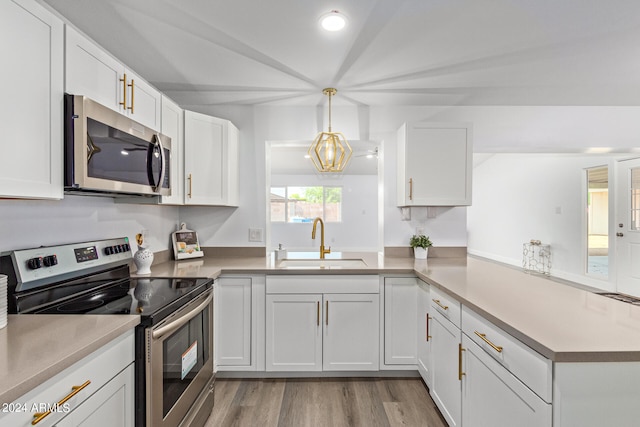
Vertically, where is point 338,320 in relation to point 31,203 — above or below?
below

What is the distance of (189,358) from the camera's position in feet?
5.28

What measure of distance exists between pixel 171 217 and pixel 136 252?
705 millimetres

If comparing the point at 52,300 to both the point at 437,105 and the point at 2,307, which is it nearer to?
the point at 2,307

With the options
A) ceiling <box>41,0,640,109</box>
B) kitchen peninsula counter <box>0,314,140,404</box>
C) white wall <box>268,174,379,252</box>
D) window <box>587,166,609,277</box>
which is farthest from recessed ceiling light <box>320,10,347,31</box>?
white wall <box>268,174,379,252</box>

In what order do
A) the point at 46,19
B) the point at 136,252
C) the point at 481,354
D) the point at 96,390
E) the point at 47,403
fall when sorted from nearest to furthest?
the point at 47,403 → the point at 96,390 → the point at 46,19 → the point at 481,354 → the point at 136,252

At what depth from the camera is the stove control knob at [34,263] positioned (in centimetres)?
133

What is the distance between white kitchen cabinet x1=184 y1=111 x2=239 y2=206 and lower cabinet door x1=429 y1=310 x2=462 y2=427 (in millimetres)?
1867

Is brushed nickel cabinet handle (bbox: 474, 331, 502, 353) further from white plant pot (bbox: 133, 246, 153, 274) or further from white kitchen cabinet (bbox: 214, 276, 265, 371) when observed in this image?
white plant pot (bbox: 133, 246, 153, 274)

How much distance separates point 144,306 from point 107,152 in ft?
2.36

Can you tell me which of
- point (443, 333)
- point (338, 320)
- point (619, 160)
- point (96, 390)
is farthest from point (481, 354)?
point (619, 160)

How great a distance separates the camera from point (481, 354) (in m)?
1.37

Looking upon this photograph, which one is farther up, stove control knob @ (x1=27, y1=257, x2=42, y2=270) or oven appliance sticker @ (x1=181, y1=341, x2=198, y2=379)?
stove control knob @ (x1=27, y1=257, x2=42, y2=270)

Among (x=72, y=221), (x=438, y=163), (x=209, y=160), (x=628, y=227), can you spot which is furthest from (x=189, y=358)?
(x=628, y=227)

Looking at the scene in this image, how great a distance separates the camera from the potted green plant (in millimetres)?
2756
